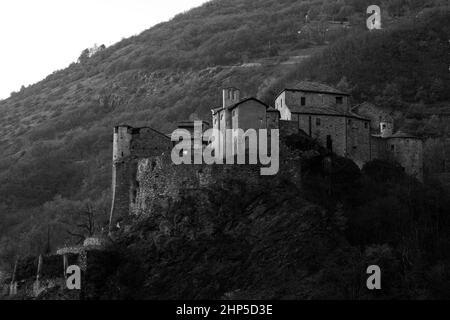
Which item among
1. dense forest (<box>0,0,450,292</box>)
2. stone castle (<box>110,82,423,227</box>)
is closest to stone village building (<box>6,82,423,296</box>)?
stone castle (<box>110,82,423,227</box>)

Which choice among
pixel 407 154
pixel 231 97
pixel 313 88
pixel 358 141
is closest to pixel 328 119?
pixel 358 141

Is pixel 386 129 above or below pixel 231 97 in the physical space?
below

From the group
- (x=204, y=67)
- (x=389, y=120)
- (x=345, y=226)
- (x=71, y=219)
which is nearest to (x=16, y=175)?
(x=71, y=219)

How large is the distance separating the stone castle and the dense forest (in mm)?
7586

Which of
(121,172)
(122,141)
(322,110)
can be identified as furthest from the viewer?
(322,110)

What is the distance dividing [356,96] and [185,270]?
2092 inches

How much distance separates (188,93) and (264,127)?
93.4 metres

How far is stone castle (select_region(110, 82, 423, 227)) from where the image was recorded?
223ft

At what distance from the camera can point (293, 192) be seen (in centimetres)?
6581

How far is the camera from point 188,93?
161500 mm

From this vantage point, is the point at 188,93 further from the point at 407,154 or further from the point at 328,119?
the point at 328,119

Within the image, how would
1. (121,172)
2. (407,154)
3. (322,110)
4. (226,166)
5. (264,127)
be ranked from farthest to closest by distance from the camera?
(407,154)
(322,110)
(121,172)
(264,127)
(226,166)

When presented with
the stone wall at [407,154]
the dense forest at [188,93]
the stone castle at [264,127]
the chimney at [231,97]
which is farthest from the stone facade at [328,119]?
the dense forest at [188,93]

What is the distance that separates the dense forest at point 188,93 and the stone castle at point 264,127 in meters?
7.59
